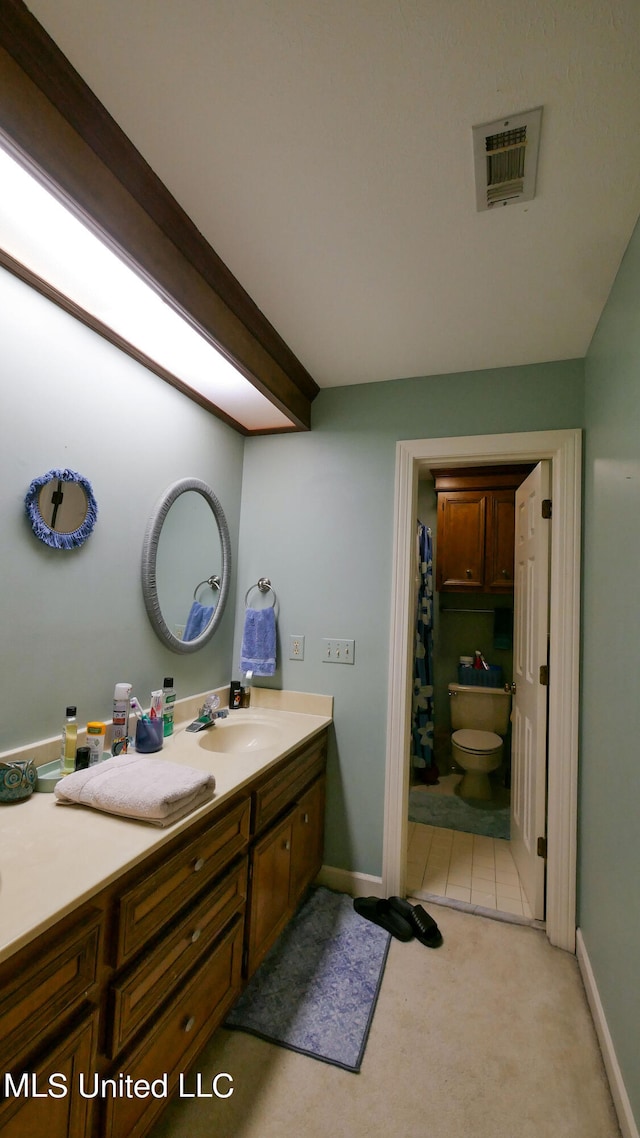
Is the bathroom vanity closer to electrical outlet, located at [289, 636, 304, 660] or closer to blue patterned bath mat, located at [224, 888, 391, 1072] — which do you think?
blue patterned bath mat, located at [224, 888, 391, 1072]

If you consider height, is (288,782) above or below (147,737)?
below

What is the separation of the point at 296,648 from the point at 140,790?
3.87 ft

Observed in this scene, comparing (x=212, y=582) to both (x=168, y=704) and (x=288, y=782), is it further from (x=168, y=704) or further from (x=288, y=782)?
(x=288, y=782)

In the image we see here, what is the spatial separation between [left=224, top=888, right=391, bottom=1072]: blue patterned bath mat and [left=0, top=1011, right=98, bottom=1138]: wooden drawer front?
0.72m

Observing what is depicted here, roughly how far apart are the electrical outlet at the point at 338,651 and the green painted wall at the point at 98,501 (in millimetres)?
646

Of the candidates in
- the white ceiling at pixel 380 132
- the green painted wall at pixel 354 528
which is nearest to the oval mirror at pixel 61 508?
the white ceiling at pixel 380 132

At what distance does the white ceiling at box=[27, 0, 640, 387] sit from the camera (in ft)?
2.74

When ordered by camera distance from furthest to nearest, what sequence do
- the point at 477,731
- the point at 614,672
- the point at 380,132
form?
1. the point at 477,731
2. the point at 614,672
3. the point at 380,132

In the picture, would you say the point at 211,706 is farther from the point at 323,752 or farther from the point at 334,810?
the point at 334,810

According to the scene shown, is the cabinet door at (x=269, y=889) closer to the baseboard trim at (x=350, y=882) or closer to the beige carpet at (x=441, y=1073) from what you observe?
the beige carpet at (x=441, y=1073)

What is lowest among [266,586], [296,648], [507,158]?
[296,648]

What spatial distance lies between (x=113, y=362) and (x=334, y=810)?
6.82ft

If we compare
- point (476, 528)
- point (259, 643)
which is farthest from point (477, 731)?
point (259, 643)

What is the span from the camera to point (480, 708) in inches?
133
